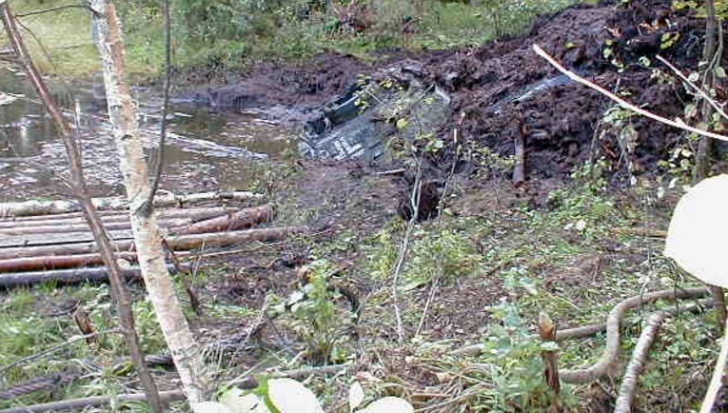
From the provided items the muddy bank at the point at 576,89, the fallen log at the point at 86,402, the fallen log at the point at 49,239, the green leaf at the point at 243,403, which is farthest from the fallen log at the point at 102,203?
the green leaf at the point at 243,403

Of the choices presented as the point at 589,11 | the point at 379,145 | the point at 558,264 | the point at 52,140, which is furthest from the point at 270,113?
the point at 558,264

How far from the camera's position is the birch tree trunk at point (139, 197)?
87.6 inches

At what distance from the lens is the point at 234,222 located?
267 inches

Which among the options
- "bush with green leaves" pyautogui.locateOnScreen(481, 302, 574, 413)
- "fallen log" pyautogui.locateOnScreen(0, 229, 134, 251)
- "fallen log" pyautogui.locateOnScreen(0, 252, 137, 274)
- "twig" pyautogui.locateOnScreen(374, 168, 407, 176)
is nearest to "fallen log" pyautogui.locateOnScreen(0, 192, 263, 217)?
"fallen log" pyautogui.locateOnScreen(0, 229, 134, 251)

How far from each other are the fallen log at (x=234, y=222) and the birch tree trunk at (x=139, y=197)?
406 cm

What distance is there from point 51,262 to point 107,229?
2.23 feet

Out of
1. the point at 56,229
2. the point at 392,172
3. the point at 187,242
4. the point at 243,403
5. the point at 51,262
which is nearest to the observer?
the point at 243,403

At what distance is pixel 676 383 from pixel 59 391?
2.67 m

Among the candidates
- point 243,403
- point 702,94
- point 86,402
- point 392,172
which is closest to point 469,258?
point 86,402

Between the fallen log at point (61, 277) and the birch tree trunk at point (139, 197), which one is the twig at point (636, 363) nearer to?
the birch tree trunk at point (139, 197)

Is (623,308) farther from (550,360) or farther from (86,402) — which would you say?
A: (86,402)

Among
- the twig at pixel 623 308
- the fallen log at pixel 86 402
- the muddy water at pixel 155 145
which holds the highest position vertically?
the fallen log at pixel 86 402

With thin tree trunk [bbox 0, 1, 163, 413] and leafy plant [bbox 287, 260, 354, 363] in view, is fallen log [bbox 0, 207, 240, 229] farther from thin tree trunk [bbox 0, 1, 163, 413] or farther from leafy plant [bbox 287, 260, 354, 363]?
thin tree trunk [bbox 0, 1, 163, 413]

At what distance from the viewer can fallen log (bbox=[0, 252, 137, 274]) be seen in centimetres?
543
